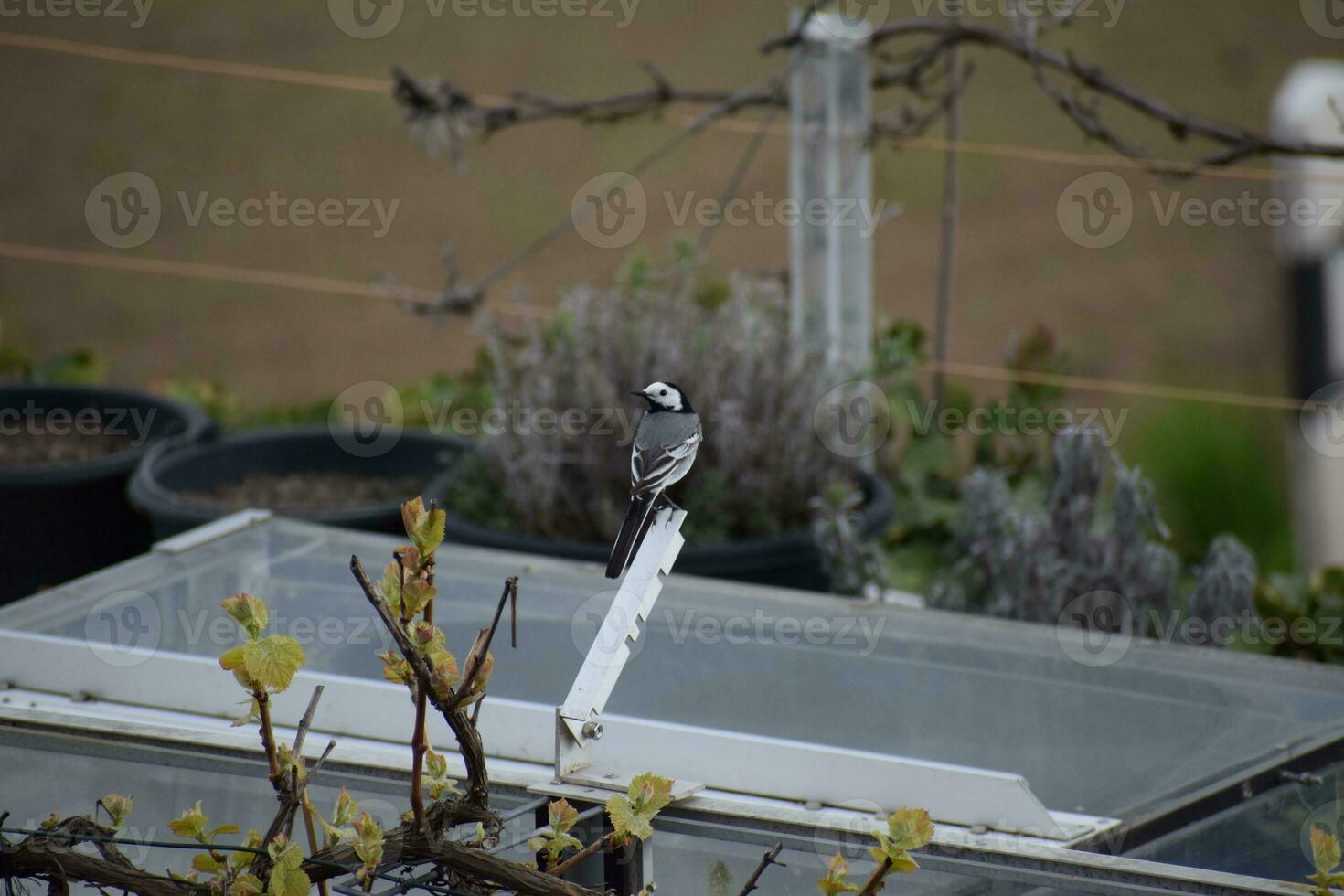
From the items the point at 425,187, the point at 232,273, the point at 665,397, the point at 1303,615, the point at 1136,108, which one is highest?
the point at 425,187

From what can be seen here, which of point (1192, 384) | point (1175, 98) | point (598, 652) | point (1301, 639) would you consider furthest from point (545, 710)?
point (1175, 98)

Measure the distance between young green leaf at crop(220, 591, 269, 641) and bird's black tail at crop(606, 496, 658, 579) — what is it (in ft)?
1.12

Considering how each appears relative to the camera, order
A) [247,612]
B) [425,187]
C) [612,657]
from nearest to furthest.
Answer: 1. [247,612]
2. [612,657]
3. [425,187]

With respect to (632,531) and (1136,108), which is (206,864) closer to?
(632,531)

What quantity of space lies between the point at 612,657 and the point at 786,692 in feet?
2.15

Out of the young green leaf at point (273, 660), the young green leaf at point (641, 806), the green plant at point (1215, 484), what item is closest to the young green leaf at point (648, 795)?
the young green leaf at point (641, 806)

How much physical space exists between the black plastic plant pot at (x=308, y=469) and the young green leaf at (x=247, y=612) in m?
2.20

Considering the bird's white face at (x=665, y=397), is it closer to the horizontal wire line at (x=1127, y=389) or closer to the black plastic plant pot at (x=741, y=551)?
the black plastic plant pot at (x=741, y=551)

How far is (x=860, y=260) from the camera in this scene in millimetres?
3912

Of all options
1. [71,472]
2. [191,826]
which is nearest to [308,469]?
[71,472]

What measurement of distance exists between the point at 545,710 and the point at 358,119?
477 centimetres

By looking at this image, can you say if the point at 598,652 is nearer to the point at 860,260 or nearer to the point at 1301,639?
the point at 1301,639

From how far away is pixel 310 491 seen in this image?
3.80 meters

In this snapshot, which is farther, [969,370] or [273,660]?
[969,370]
